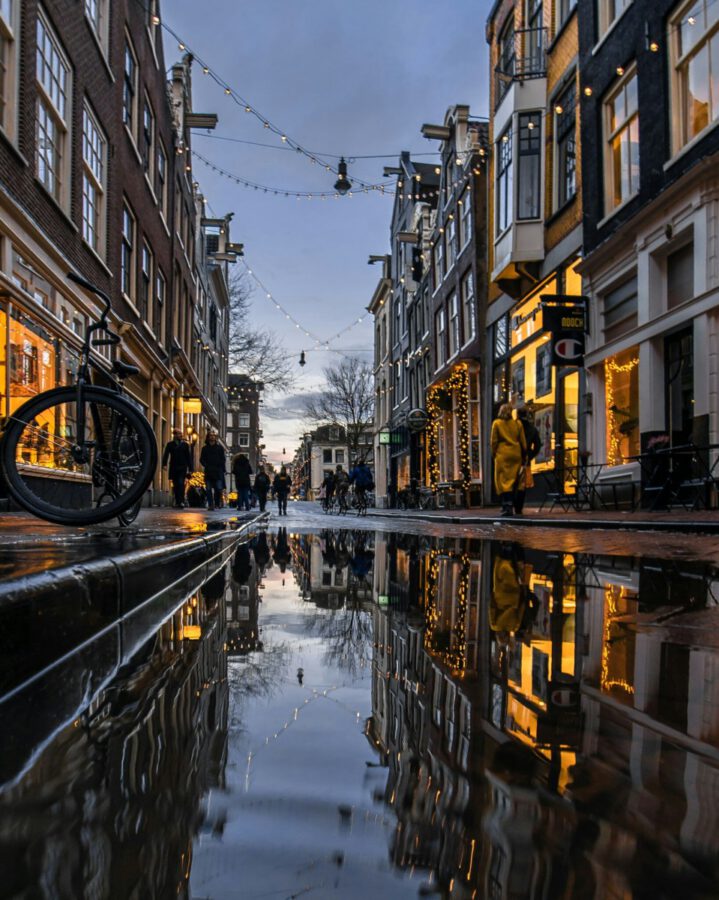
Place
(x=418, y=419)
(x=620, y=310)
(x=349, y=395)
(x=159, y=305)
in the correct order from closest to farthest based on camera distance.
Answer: (x=620, y=310) → (x=159, y=305) → (x=418, y=419) → (x=349, y=395)

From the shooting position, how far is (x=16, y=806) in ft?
2.64

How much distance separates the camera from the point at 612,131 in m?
14.2

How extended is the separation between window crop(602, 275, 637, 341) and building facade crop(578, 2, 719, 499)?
3 centimetres

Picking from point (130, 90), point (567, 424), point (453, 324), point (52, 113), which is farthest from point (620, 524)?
point (453, 324)

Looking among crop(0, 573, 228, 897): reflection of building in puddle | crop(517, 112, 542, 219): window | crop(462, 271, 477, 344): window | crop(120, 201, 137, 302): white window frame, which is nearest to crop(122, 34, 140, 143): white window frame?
crop(120, 201, 137, 302): white window frame

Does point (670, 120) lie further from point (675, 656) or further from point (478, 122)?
point (478, 122)

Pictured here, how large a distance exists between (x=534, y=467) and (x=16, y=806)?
17213mm

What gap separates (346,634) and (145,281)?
58.0 ft

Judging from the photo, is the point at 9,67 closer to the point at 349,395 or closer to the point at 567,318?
the point at 567,318

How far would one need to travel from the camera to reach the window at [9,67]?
866 centimetres

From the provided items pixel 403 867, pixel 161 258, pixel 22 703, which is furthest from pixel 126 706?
pixel 161 258

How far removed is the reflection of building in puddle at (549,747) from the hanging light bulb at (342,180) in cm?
1868

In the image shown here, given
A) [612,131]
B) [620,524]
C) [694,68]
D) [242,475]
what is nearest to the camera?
[620,524]

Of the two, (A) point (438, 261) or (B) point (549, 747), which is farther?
(A) point (438, 261)
